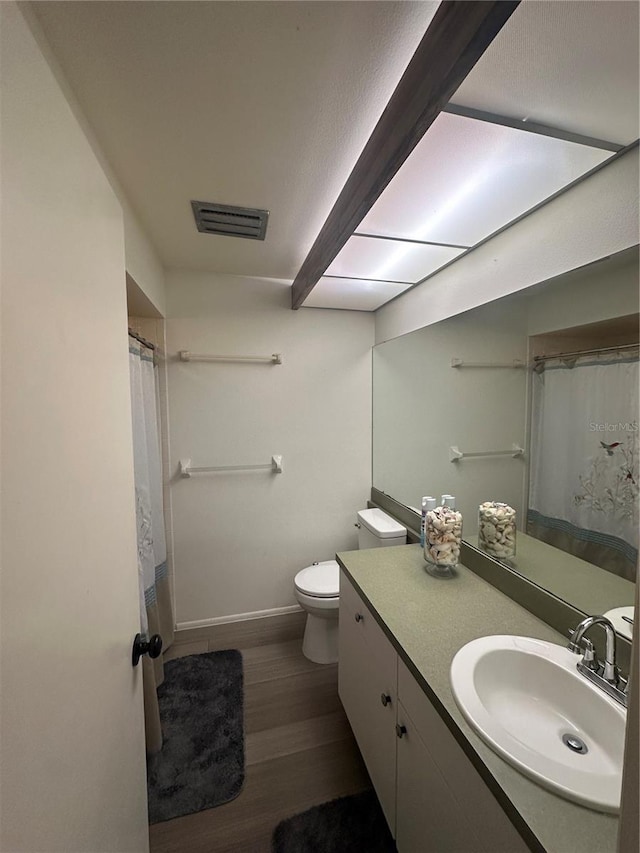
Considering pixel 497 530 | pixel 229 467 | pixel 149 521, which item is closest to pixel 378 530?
pixel 497 530

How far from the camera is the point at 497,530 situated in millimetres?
1331

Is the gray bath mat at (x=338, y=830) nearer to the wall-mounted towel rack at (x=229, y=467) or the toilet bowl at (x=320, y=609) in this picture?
the toilet bowl at (x=320, y=609)

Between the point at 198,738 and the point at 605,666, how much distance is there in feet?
5.65

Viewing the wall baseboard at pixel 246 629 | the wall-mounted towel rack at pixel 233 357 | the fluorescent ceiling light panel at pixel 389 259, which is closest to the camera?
the fluorescent ceiling light panel at pixel 389 259

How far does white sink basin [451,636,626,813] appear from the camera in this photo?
63 centimetres

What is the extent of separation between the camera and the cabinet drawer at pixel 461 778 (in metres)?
0.63

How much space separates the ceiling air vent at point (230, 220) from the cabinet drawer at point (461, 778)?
1774 mm

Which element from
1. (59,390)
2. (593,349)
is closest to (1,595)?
Answer: (59,390)

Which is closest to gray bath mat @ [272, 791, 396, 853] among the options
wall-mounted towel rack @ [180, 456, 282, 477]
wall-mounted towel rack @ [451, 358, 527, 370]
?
wall-mounted towel rack @ [180, 456, 282, 477]

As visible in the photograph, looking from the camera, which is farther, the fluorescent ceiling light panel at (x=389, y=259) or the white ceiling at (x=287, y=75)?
the fluorescent ceiling light panel at (x=389, y=259)

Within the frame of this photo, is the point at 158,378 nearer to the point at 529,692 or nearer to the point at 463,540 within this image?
the point at 463,540

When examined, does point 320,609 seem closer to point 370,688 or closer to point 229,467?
point 370,688

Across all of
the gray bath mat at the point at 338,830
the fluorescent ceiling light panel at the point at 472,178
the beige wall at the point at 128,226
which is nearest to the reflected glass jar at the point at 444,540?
the gray bath mat at the point at 338,830

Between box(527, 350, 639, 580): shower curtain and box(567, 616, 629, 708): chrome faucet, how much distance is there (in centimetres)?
20
